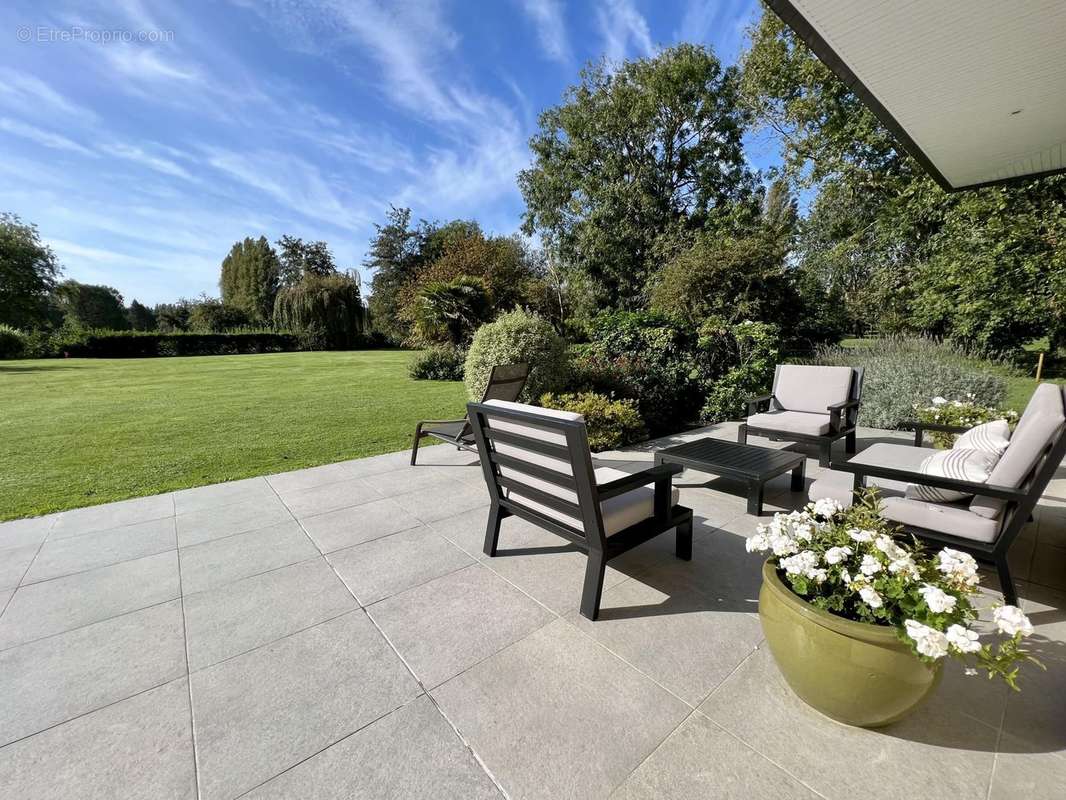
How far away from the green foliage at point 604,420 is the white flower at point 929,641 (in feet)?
13.6

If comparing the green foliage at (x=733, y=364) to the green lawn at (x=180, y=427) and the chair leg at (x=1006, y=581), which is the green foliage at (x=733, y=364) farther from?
the chair leg at (x=1006, y=581)

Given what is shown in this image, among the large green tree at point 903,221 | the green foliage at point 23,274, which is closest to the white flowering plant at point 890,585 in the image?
the large green tree at point 903,221

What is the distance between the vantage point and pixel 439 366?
1384cm

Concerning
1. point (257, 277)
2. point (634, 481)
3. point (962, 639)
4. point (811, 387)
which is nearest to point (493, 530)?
point (634, 481)

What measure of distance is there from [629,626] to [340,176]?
596 inches

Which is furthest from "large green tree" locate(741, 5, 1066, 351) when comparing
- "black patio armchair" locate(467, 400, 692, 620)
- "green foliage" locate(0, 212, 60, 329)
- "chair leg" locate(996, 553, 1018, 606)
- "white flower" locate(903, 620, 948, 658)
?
"green foliage" locate(0, 212, 60, 329)

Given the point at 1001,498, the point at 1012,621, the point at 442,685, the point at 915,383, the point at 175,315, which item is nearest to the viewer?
the point at 1012,621

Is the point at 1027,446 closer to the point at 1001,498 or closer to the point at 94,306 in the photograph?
the point at 1001,498

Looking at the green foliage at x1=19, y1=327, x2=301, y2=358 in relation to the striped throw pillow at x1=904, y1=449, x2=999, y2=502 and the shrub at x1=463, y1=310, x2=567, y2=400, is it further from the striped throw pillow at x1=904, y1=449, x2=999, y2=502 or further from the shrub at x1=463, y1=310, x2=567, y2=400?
the striped throw pillow at x1=904, y1=449, x2=999, y2=502

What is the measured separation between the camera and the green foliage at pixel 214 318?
37750 mm

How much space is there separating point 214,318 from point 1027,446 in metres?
47.2

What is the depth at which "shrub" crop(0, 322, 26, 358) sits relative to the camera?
2134 centimetres

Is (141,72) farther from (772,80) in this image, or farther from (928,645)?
(772,80)

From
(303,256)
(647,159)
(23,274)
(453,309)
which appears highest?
(303,256)
